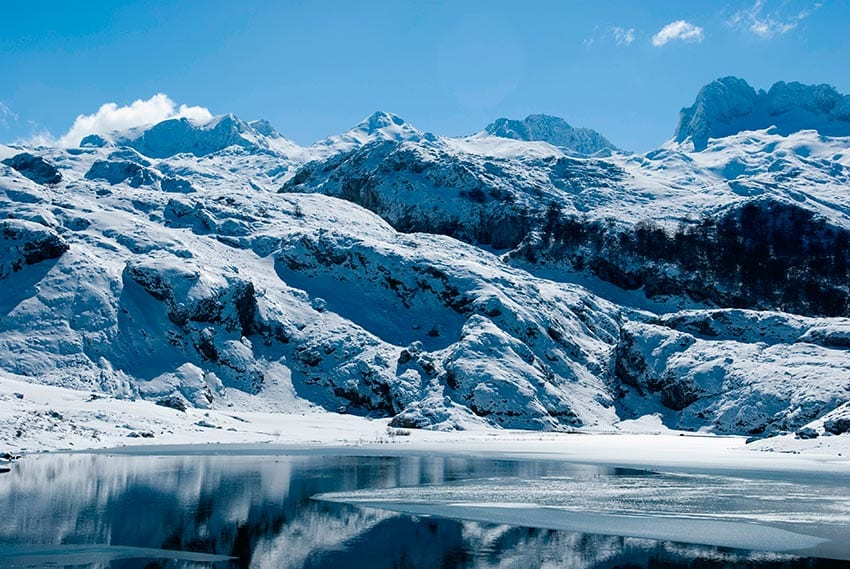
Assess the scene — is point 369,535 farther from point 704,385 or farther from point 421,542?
point 704,385

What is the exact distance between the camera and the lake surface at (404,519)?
2528cm

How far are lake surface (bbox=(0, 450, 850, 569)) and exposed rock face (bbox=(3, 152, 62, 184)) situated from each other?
100397 millimetres

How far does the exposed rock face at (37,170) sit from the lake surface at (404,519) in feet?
329

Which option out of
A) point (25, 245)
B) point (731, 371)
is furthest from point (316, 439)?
point (731, 371)

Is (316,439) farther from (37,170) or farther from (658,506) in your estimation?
(37,170)

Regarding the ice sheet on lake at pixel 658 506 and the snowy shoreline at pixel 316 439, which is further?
the snowy shoreline at pixel 316 439

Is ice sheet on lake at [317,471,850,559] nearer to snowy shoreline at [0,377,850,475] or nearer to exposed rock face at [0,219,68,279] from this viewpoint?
snowy shoreline at [0,377,850,475]

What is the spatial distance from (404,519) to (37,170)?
130567 millimetres

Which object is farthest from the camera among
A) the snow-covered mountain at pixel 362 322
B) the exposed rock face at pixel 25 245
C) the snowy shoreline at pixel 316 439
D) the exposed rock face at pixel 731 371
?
the exposed rock face at pixel 25 245

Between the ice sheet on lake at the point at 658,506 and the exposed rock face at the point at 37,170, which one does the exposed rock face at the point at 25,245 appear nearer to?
the exposed rock face at the point at 37,170

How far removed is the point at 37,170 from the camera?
140375 millimetres

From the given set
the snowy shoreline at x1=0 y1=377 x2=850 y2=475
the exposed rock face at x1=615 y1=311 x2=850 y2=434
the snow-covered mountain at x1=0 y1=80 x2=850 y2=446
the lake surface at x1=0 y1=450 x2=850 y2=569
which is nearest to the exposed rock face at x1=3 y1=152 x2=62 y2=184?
the snow-covered mountain at x1=0 y1=80 x2=850 y2=446

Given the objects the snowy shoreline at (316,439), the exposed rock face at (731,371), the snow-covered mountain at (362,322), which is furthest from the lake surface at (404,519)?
the exposed rock face at (731,371)

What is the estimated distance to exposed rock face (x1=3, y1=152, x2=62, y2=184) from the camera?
138000mm
